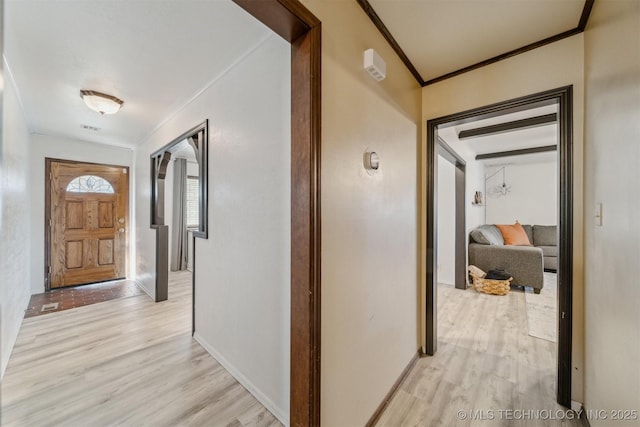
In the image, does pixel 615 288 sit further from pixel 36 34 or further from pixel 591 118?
pixel 36 34

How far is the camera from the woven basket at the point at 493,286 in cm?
399

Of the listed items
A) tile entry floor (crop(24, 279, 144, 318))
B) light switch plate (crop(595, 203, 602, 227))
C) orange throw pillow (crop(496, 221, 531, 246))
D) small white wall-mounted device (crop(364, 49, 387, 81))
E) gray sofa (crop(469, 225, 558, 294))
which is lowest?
tile entry floor (crop(24, 279, 144, 318))

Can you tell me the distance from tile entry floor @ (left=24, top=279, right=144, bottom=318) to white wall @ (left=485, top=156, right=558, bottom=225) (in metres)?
7.63

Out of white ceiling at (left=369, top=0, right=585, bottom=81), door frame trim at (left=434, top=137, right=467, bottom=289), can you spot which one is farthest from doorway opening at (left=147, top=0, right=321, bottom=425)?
door frame trim at (left=434, top=137, right=467, bottom=289)

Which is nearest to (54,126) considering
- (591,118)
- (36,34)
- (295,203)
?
(36,34)

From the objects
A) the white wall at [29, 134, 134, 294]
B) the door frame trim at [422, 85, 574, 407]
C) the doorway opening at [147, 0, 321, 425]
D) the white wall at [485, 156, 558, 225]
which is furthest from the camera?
the white wall at [485, 156, 558, 225]

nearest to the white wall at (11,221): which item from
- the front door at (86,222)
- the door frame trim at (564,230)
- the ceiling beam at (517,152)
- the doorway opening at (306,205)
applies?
the front door at (86,222)

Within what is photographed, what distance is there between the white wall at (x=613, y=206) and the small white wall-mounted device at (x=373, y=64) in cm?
101

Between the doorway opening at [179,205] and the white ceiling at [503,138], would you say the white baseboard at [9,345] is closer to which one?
the doorway opening at [179,205]

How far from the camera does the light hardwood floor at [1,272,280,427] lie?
1.71 meters

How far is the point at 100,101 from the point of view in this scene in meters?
2.59

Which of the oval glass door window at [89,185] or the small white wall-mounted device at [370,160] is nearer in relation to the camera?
the small white wall-mounted device at [370,160]

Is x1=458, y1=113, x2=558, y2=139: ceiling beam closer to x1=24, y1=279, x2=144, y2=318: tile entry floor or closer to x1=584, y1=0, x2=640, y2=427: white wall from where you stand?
x1=584, y1=0, x2=640, y2=427: white wall

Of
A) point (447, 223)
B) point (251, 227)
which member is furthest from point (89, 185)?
point (447, 223)
